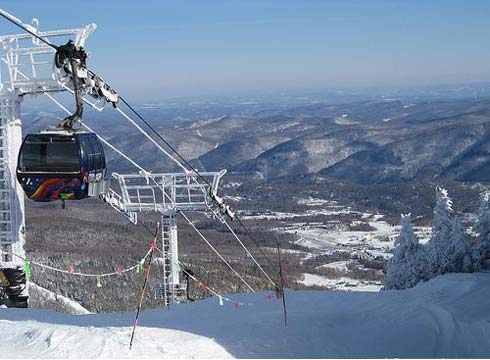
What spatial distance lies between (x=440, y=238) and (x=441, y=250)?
426 mm

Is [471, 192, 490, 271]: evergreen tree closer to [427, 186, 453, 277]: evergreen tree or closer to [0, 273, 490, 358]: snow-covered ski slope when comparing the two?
[427, 186, 453, 277]: evergreen tree

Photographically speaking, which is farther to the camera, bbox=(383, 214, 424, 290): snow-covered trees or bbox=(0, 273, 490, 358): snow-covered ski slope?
bbox=(383, 214, 424, 290): snow-covered trees

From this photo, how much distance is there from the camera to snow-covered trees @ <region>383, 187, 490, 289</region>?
2122cm

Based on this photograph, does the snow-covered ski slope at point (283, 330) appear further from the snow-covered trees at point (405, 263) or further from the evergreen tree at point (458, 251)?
the snow-covered trees at point (405, 263)

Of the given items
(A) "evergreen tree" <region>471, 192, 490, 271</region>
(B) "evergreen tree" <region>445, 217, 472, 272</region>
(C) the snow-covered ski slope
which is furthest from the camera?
(B) "evergreen tree" <region>445, 217, 472, 272</region>

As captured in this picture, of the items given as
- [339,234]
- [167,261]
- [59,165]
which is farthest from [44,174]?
[339,234]

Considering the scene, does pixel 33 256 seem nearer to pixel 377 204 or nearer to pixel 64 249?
pixel 64 249

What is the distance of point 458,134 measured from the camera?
182 meters

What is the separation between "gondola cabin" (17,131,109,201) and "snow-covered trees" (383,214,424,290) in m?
15.0

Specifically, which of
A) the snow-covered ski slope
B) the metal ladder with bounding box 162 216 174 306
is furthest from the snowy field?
the snow-covered ski slope

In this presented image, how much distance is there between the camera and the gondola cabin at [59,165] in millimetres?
9867

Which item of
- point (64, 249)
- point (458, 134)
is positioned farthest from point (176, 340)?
point (458, 134)

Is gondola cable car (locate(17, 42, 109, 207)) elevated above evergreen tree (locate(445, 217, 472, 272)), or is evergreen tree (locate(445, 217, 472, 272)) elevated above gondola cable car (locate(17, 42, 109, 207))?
gondola cable car (locate(17, 42, 109, 207))

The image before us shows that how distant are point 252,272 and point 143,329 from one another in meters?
39.3
